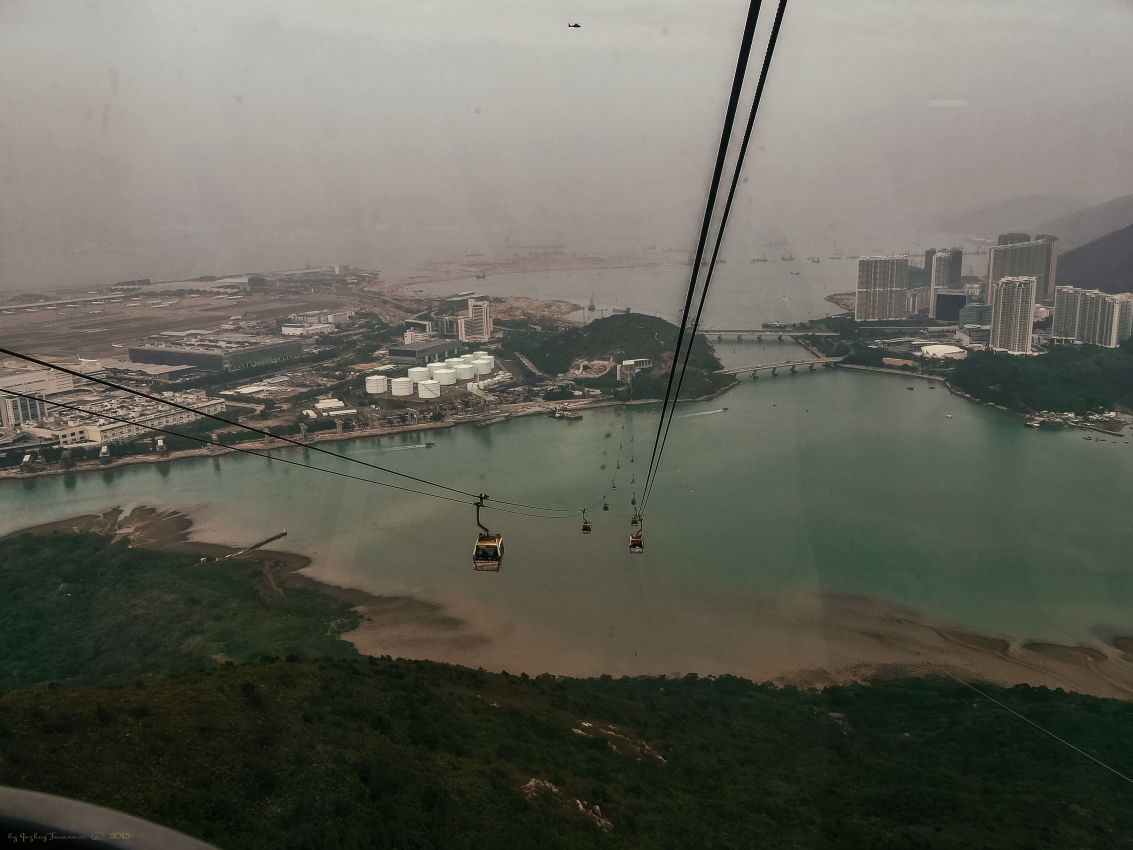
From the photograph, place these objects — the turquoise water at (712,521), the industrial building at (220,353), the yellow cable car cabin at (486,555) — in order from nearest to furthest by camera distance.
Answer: the yellow cable car cabin at (486,555) < the turquoise water at (712,521) < the industrial building at (220,353)

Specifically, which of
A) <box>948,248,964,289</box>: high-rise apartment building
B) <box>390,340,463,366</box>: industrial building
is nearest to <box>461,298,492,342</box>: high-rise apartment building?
<box>390,340,463,366</box>: industrial building

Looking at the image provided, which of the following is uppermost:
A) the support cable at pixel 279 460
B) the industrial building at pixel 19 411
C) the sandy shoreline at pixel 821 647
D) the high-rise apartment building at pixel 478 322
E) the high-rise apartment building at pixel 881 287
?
the high-rise apartment building at pixel 881 287

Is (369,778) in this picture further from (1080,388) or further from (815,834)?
(1080,388)

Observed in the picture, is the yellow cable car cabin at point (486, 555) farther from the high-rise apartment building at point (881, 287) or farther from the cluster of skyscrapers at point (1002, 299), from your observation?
the high-rise apartment building at point (881, 287)

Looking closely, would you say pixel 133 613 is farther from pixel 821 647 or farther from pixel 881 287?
pixel 881 287

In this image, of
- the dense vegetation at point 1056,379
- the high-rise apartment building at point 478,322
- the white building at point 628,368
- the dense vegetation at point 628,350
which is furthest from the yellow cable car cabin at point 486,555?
the dense vegetation at point 1056,379

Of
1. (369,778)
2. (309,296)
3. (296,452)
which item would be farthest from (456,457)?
(369,778)

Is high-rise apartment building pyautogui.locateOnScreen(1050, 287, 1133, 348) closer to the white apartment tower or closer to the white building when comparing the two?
the white apartment tower
